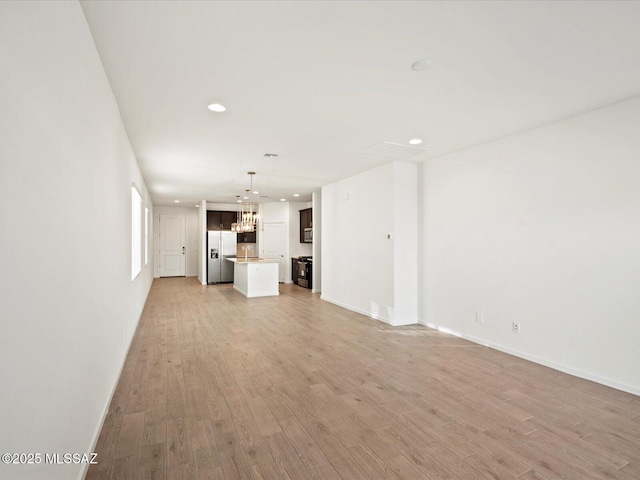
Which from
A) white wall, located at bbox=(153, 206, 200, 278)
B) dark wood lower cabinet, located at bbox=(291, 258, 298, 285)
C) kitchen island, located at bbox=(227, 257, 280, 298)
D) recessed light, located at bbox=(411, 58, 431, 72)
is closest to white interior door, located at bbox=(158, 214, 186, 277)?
white wall, located at bbox=(153, 206, 200, 278)

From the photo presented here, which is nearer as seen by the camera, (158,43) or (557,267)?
(158,43)

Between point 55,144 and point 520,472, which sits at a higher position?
point 55,144

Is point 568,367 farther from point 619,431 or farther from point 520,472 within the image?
point 520,472

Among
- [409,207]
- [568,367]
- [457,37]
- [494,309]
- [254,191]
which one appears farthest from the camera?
[254,191]

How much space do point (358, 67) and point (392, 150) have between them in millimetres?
2304

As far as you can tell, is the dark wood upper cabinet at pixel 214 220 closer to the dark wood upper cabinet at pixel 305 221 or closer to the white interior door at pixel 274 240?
the white interior door at pixel 274 240

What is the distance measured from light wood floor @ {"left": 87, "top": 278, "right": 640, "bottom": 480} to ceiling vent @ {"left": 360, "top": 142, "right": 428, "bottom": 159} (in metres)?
2.67

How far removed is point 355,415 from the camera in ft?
8.51

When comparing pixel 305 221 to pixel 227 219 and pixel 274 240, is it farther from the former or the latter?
pixel 227 219

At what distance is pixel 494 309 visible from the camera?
13.9ft

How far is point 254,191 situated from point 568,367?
23.8 feet

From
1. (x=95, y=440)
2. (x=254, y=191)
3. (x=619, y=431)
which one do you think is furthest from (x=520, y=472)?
(x=254, y=191)

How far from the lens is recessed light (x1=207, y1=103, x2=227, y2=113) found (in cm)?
315

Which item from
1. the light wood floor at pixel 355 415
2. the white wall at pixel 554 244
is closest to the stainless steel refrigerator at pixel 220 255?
the light wood floor at pixel 355 415
